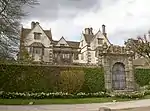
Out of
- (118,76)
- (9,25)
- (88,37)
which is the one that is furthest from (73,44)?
(9,25)

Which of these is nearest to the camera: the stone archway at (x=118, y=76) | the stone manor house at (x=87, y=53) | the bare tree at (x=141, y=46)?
the stone archway at (x=118, y=76)

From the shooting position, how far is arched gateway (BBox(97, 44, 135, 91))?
1258 inches

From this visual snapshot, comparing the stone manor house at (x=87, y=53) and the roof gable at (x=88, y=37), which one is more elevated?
the roof gable at (x=88, y=37)

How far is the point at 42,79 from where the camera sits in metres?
28.0

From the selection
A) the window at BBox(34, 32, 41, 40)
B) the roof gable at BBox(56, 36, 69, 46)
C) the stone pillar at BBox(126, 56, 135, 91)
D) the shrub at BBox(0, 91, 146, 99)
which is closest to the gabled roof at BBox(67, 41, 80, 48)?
the roof gable at BBox(56, 36, 69, 46)

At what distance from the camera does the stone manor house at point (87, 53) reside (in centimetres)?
3250

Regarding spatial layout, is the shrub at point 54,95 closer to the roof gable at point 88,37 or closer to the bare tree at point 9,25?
the bare tree at point 9,25

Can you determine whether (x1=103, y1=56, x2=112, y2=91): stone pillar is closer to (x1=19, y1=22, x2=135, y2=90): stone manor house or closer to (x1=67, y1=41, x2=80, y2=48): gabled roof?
(x1=19, y1=22, x2=135, y2=90): stone manor house

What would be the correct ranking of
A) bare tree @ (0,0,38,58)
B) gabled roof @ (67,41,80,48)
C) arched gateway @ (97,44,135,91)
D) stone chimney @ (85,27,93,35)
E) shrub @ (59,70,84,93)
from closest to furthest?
bare tree @ (0,0,38,58) → shrub @ (59,70,84,93) → arched gateway @ (97,44,135,91) → gabled roof @ (67,41,80,48) → stone chimney @ (85,27,93,35)

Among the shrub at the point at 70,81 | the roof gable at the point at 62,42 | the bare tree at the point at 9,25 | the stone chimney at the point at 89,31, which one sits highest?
the stone chimney at the point at 89,31

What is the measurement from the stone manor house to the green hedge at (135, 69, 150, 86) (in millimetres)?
1037

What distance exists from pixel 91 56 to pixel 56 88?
88.4 ft

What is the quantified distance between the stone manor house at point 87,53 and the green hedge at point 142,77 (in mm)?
1037

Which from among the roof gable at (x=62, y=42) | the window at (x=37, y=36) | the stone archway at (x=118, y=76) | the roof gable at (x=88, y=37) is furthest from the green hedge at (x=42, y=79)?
the roof gable at (x=88, y=37)
